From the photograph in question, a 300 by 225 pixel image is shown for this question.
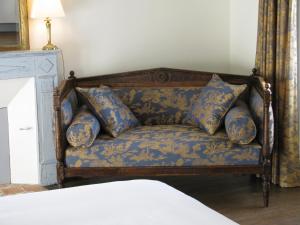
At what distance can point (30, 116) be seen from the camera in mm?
4195

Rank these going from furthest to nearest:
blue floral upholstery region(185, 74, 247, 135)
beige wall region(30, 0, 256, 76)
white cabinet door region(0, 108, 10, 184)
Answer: beige wall region(30, 0, 256, 76) → white cabinet door region(0, 108, 10, 184) → blue floral upholstery region(185, 74, 247, 135)

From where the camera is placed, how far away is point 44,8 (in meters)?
3.97

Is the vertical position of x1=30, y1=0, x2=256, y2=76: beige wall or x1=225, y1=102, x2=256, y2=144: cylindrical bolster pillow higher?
x1=30, y1=0, x2=256, y2=76: beige wall

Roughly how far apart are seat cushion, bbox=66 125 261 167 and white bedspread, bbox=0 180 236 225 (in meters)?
1.52

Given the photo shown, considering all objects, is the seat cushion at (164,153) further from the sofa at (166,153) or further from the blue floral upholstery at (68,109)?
the blue floral upholstery at (68,109)

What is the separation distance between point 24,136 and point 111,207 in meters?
2.47

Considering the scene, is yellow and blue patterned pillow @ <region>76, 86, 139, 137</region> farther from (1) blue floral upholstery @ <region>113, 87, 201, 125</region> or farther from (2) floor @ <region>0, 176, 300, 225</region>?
(2) floor @ <region>0, 176, 300, 225</region>

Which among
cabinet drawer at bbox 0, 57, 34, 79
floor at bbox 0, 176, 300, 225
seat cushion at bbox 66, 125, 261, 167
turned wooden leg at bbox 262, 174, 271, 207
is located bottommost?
floor at bbox 0, 176, 300, 225

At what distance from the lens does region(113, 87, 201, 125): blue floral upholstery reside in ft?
14.0

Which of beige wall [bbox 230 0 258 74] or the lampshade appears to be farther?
beige wall [bbox 230 0 258 74]

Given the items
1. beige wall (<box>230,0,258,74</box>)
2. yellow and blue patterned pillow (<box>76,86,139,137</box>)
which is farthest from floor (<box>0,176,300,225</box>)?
beige wall (<box>230,0,258,74</box>)

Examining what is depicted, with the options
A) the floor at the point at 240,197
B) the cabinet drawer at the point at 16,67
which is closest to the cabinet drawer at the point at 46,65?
the cabinet drawer at the point at 16,67

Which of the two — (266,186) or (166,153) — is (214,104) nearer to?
(166,153)

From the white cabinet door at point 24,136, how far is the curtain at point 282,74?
5.84 ft
